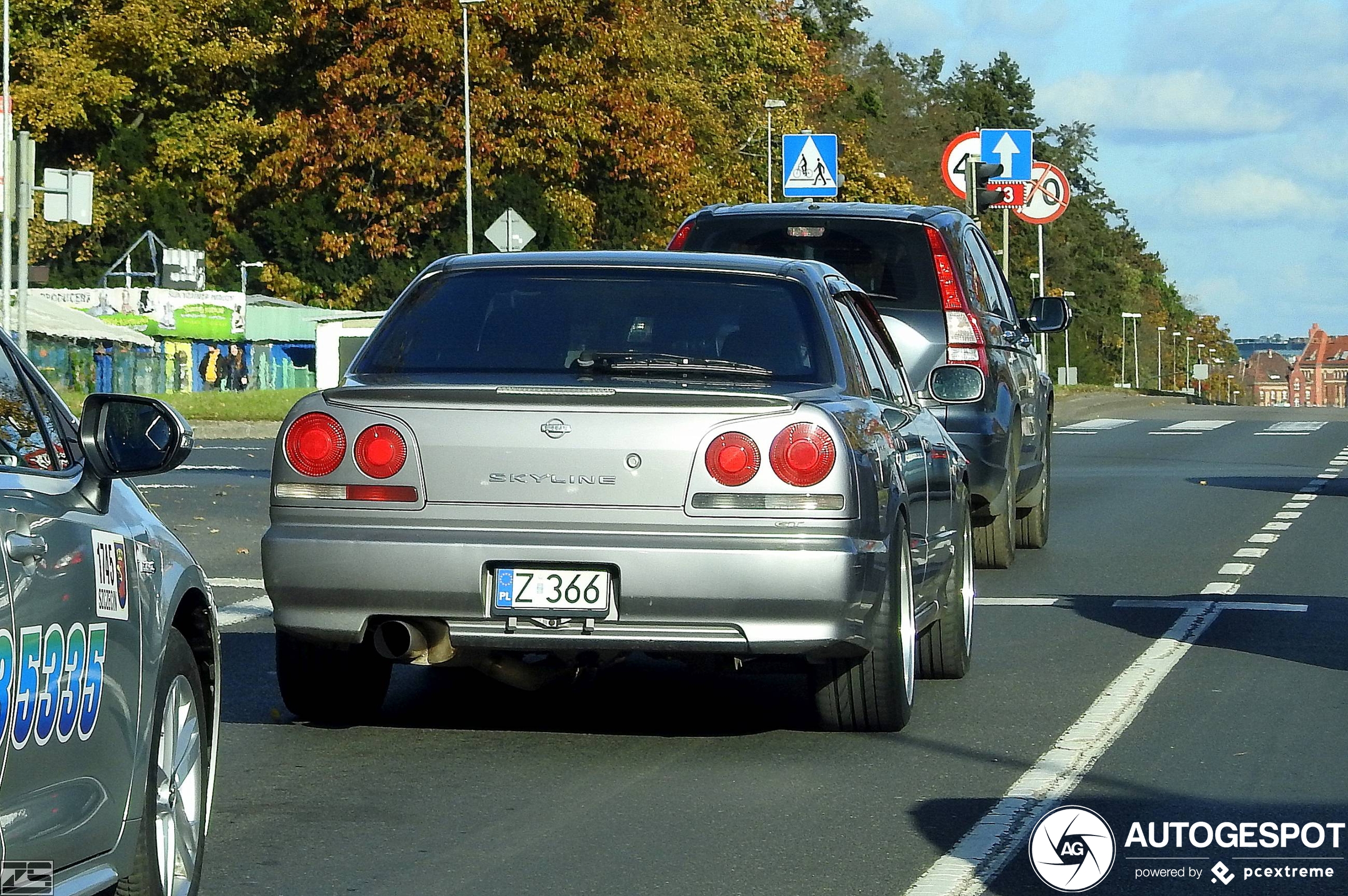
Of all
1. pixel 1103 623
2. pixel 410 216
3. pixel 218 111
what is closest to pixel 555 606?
pixel 1103 623

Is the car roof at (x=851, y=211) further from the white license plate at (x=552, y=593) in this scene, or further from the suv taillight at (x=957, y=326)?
the white license plate at (x=552, y=593)

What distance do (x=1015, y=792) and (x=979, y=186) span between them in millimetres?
27158

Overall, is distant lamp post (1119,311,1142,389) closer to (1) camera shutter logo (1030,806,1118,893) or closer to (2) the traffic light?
(2) the traffic light

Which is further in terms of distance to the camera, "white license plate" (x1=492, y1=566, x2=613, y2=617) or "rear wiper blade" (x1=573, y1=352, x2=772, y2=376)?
"rear wiper blade" (x1=573, y1=352, x2=772, y2=376)

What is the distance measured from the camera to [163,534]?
16.7 ft

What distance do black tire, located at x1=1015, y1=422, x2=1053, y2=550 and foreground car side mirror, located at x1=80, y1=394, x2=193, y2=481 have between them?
35.2ft

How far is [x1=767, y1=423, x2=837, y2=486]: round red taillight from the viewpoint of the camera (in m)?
7.15

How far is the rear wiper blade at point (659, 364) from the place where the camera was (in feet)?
24.6

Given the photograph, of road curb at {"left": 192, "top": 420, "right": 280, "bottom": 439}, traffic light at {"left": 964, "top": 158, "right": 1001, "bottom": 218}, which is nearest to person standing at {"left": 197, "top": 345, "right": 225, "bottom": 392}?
road curb at {"left": 192, "top": 420, "right": 280, "bottom": 439}

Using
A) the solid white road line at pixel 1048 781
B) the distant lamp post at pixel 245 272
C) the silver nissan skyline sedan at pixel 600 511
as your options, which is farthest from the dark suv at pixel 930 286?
the distant lamp post at pixel 245 272

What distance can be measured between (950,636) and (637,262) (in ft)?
7.04

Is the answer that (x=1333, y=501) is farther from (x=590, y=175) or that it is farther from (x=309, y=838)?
(x=590, y=175)

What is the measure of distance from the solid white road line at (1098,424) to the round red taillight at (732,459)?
30.3 meters

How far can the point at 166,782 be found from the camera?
4871 mm
